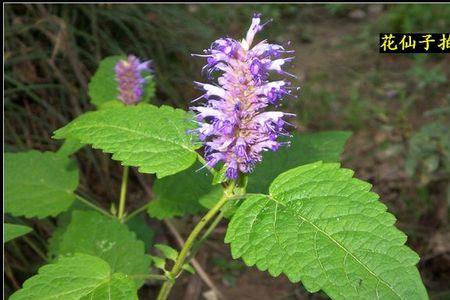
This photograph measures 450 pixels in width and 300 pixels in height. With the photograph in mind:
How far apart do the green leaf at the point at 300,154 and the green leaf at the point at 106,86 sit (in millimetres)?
809

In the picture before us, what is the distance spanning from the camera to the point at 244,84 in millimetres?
1498

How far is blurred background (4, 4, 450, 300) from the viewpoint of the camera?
362cm

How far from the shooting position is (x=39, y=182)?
2508 millimetres

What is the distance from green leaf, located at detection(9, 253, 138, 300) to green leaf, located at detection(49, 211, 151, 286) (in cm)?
47

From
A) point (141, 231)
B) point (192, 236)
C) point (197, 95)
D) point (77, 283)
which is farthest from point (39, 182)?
point (197, 95)

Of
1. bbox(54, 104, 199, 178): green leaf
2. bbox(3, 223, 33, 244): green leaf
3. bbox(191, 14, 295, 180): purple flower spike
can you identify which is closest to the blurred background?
bbox(3, 223, 33, 244): green leaf

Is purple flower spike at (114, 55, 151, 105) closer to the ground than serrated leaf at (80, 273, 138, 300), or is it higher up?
higher up

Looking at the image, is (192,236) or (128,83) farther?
(128,83)

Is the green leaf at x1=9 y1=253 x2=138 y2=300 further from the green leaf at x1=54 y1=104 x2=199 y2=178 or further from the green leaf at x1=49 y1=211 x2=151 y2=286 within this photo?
the green leaf at x1=49 y1=211 x2=151 y2=286

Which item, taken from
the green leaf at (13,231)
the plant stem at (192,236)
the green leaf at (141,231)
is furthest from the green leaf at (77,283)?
the green leaf at (141,231)

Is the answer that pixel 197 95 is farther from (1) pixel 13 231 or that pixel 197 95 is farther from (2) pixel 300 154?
(1) pixel 13 231

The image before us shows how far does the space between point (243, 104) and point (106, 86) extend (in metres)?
1.41

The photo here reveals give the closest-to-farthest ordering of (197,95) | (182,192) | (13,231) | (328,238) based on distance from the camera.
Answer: (328,238)
(13,231)
(182,192)
(197,95)

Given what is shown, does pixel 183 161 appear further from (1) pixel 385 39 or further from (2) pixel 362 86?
(2) pixel 362 86
